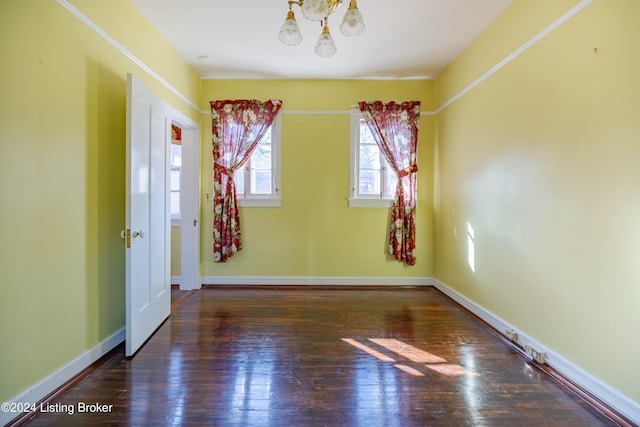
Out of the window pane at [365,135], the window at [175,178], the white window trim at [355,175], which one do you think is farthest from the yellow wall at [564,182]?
the window at [175,178]

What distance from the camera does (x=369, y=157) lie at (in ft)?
13.9

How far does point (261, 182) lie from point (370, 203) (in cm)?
154

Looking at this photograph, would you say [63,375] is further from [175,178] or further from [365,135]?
[365,135]

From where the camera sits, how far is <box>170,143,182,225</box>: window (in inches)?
168

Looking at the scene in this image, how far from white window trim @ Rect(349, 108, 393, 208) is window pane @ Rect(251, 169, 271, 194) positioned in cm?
114

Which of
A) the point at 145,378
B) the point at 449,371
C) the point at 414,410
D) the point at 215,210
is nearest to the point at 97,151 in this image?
the point at 145,378

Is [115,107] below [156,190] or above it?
above

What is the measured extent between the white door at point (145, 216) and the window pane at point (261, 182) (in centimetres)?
139

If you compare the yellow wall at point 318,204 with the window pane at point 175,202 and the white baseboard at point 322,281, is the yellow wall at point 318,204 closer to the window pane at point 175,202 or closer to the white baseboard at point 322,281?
the white baseboard at point 322,281

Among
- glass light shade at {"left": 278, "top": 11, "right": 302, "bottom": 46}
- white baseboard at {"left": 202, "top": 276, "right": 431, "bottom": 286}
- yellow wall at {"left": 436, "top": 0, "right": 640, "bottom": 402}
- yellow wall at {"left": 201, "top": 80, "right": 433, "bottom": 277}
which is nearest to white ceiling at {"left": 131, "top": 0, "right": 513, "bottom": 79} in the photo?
yellow wall at {"left": 201, "top": 80, "right": 433, "bottom": 277}

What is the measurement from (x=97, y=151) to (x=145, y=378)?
1.64 m

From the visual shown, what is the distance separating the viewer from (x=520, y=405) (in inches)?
70.4

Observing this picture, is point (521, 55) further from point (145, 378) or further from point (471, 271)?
point (145, 378)

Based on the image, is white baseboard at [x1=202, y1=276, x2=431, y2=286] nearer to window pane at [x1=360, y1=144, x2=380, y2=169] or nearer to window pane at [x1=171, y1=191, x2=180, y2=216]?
window pane at [x1=171, y1=191, x2=180, y2=216]
